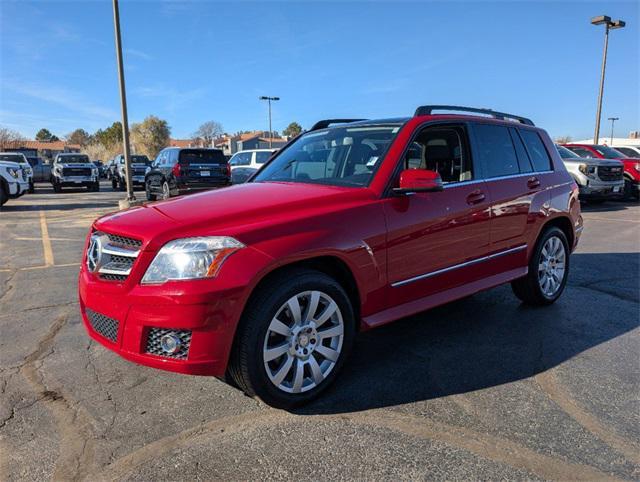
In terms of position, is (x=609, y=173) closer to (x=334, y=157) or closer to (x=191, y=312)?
(x=334, y=157)

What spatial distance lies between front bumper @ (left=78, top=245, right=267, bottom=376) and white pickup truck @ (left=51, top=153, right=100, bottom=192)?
22503 millimetres

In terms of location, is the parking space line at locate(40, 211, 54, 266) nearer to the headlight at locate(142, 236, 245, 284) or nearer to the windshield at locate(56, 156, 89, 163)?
the headlight at locate(142, 236, 245, 284)

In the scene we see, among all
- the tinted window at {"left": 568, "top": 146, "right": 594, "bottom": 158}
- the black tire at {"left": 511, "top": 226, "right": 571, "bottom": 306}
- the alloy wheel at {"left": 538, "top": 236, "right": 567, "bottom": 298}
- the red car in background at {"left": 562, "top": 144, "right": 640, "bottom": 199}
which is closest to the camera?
the black tire at {"left": 511, "top": 226, "right": 571, "bottom": 306}

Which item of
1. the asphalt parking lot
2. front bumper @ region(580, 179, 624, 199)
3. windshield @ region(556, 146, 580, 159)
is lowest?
the asphalt parking lot

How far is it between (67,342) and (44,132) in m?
139

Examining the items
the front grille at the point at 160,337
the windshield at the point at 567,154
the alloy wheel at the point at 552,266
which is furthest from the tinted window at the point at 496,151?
the windshield at the point at 567,154

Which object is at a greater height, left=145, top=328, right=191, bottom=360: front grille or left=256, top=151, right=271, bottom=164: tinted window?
left=256, top=151, right=271, bottom=164: tinted window

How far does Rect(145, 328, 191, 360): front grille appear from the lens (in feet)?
8.52

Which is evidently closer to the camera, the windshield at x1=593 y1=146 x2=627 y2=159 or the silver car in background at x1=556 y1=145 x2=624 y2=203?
the silver car in background at x1=556 y1=145 x2=624 y2=203

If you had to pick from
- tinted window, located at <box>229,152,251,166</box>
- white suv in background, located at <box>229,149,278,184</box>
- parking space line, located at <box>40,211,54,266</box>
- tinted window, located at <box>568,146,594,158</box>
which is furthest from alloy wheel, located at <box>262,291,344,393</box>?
tinted window, located at <box>229,152,251,166</box>

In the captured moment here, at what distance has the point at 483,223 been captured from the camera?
395 centimetres

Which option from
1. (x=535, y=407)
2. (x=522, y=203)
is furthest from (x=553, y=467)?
(x=522, y=203)

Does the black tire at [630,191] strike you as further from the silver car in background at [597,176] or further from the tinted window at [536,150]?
the tinted window at [536,150]

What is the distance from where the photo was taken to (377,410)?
9.55ft
